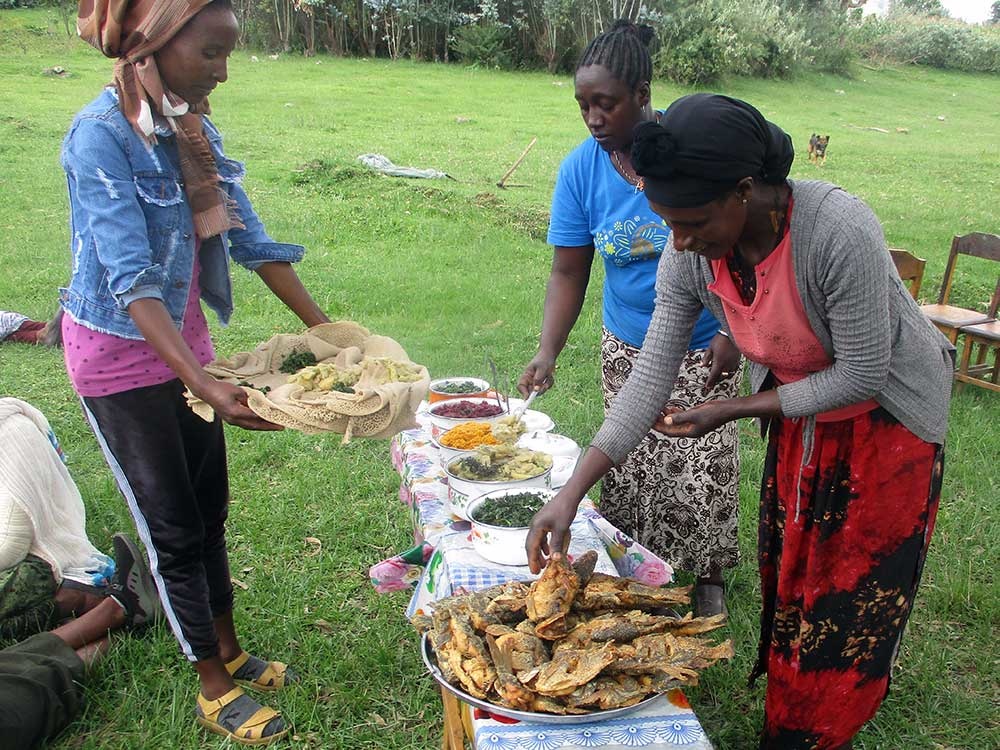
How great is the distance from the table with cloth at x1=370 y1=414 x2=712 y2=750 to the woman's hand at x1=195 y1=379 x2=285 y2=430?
0.66 metres

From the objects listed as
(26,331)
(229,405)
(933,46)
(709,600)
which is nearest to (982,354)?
(709,600)

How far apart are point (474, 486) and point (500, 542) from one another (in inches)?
10.6

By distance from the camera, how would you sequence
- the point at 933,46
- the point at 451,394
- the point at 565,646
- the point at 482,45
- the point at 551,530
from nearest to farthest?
the point at 565,646
the point at 551,530
the point at 451,394
the point at 482,45
the point at 933,46

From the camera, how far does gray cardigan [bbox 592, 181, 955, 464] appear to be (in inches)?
73.5

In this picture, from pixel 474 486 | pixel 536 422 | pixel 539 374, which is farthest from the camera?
pixel 536 422

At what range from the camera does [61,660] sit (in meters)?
2.85

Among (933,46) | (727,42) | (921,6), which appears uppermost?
(921,6)

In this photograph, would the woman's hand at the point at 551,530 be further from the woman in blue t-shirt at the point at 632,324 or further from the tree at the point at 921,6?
the tree at the point at 921,6

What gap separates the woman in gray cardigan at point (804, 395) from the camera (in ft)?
6.08

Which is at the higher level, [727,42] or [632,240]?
[727,42]

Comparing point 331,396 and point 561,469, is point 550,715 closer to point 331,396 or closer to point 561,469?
point 331,396

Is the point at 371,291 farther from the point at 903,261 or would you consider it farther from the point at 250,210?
the point at 250,210

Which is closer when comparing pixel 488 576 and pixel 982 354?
pixel 488 576

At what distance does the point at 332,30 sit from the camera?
23922mm
